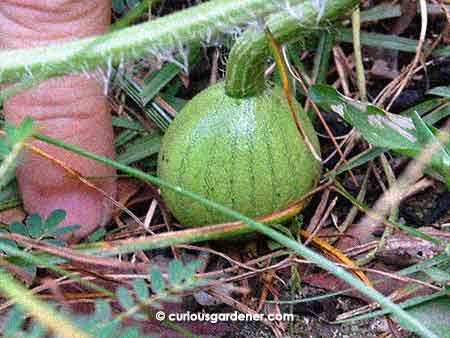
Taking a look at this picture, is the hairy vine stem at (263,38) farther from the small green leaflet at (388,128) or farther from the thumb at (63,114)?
the thumb at (63,114)

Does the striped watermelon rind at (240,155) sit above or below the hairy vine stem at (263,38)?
below

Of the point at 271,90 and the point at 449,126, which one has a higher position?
the point at 271,90

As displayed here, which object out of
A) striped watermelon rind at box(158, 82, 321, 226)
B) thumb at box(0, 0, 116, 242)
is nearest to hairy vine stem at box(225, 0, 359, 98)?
striped watermelon rind at box(158, 82, 321, 226)

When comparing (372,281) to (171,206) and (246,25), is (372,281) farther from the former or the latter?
(246,25)

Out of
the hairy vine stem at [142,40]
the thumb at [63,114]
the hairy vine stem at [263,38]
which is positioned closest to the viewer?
the hairy vine stem at [142,40]

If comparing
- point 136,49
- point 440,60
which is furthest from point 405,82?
point 136,49

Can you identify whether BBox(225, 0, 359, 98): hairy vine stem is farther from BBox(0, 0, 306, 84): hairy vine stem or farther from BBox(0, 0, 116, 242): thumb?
BBox(0, 0, 116, 242): thumb

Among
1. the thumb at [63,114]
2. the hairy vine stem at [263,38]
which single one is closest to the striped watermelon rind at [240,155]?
the hairy vine stem at [263,38]

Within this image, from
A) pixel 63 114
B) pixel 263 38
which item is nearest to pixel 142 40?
pixel 263 38

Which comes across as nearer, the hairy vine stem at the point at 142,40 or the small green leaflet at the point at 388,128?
the hairy vine stem at the point at 142,40
